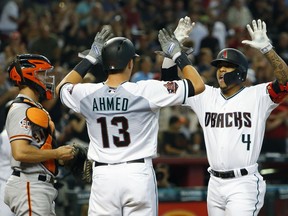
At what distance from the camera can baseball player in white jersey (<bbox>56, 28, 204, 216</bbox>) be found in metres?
6.66

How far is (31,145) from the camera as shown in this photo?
6887 mm

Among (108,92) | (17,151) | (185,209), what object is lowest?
(185,209)

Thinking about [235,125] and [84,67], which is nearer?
[84,67]

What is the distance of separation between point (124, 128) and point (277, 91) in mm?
1692

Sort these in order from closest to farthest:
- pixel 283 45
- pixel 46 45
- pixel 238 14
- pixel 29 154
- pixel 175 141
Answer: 1. pixel 29 154
2. pixel 175 141
3. pixel 46 45
4. pixel 283 45
5. pixel 238 14

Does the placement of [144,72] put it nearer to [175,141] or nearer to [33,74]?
[175,141]

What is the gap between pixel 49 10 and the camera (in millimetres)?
18250

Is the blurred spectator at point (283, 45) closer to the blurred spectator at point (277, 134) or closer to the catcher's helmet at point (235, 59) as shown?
the blurred spectator at point (277, 134)

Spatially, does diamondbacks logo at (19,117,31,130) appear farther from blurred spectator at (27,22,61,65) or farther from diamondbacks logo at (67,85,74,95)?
blurred spectator at (27,22,61,65)

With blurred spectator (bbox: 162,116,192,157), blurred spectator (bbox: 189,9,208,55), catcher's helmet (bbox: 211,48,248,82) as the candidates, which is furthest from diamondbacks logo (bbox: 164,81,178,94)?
blurred spectator (bbox: 189,9,208,55)

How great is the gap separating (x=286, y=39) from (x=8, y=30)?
6.03m

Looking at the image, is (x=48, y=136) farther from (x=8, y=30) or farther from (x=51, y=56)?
(x=8, y=30)

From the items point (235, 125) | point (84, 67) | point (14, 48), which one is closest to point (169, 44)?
point (84, 67)

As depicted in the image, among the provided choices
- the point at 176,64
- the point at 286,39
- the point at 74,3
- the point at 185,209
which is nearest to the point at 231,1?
the point at 286,39
